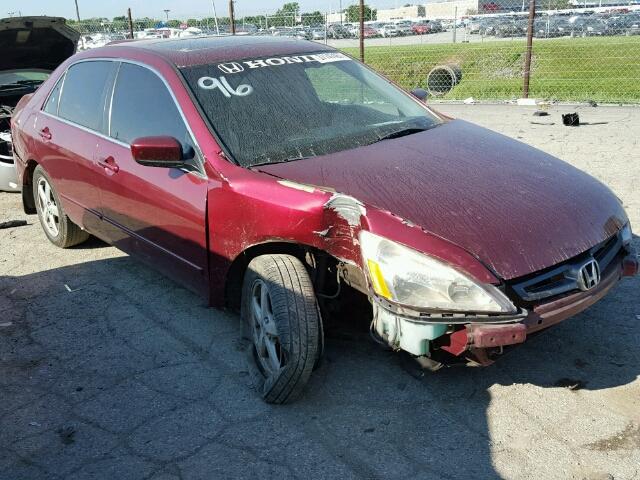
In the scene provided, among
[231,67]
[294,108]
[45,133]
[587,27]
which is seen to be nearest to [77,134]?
[45,133]

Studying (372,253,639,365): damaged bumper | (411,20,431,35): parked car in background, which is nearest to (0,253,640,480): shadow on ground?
(372,253,639,365): damaged bumper

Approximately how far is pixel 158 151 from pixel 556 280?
2086 millimetres

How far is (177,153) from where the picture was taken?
3.68 metres

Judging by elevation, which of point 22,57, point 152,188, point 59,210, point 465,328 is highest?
point 22,57

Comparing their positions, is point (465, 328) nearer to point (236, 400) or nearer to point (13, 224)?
point (236, 400)

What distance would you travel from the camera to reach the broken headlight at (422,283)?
280 centimetres

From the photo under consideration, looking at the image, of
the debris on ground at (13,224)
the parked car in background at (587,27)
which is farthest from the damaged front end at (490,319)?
the parked car in background at (587,27)

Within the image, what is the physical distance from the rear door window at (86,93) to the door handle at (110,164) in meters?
0.27

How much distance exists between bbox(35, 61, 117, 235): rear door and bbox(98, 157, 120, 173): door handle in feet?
0.35

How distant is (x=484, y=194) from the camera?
3289 mm

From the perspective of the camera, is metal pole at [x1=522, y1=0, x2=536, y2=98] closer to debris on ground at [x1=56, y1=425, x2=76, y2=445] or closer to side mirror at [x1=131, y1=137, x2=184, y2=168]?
side mirror at [x1=131, y1=137, x2=184, y2=168]

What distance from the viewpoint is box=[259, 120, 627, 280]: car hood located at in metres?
2.97

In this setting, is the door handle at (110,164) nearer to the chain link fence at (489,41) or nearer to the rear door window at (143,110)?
the rear door window at (143,110)

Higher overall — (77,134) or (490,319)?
(77,134)
